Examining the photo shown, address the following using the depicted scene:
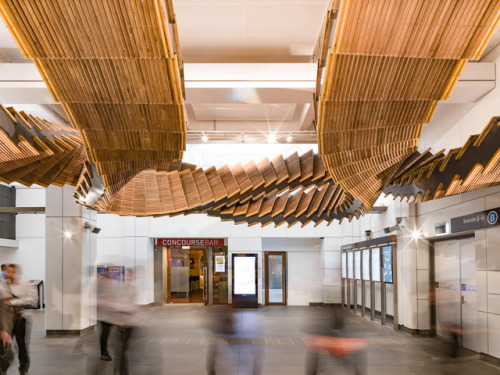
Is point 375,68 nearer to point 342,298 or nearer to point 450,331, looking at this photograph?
point 450,331

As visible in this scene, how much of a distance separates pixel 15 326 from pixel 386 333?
948 centimetres

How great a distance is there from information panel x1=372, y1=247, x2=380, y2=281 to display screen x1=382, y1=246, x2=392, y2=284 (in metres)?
0.55

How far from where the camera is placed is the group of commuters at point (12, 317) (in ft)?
25.9

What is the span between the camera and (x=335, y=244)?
22938mm

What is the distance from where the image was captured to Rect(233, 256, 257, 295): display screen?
22.1m

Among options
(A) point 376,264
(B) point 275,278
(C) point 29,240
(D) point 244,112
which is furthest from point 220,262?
(D) point 244,112

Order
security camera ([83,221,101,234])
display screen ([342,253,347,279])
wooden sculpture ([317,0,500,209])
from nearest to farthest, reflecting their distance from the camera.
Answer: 1. wooden sculpture ([317,0,500,209])
2. security camera ([83,221,101,234])
3. display screen ([342,253,347,279])

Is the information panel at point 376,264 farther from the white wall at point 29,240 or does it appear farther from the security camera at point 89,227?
the white wall at point 29,240

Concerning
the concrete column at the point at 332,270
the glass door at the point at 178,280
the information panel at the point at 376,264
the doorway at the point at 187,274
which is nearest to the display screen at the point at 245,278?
the doorway at the point at 187,274

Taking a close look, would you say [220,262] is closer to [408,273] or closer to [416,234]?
[408,273]

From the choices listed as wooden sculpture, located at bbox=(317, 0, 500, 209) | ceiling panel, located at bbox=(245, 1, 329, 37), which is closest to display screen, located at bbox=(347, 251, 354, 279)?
ceiling panel, located at bbox=(245, 1, 329, 37)

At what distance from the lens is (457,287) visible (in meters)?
12.0

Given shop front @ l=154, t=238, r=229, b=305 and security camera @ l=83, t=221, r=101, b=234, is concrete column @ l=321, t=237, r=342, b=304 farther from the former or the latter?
security camera @ l=83, t=221, r=101, b=234

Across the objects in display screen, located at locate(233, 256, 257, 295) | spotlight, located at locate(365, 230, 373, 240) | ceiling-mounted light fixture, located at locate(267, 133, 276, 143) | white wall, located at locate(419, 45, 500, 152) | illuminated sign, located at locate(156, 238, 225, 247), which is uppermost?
ceiling-mounted light fixture, located at locate(267, 133, 276, 143)
